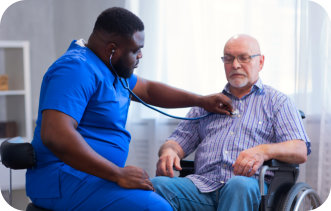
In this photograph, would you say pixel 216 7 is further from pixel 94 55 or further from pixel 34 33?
pixel 34 33

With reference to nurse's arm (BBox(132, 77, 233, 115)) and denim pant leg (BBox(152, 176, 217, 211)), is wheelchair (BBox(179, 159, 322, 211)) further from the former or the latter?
nurse's arm (BBox(132, 77, 233, 115))

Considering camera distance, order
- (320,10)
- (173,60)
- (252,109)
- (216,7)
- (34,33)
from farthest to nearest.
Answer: (34,33)
(173,60)
(216,7)
(320,10)
(252,109)

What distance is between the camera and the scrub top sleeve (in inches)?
48.3

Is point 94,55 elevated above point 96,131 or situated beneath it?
elevated above

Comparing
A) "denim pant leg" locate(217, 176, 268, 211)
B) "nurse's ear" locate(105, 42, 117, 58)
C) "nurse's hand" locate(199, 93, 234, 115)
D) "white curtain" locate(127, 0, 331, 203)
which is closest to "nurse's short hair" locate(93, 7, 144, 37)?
"nurse's ear" locate(105, 42, 117, 58)

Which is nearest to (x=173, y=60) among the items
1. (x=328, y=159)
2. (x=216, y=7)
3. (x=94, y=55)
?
(x=216, y=7)

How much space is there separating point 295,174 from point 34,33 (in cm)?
272

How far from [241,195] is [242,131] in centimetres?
37

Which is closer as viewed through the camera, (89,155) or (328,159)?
(89,155)

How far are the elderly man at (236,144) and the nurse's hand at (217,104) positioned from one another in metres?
0.03

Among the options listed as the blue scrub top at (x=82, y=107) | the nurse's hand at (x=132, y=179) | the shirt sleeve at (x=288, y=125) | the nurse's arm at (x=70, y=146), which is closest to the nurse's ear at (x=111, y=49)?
the blue scrub top at (x=82, y=107)

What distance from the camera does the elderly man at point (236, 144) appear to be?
1.61 m

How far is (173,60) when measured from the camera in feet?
9.20

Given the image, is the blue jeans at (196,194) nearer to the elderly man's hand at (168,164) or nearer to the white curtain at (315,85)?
the elderly man's hand at (168,164)
